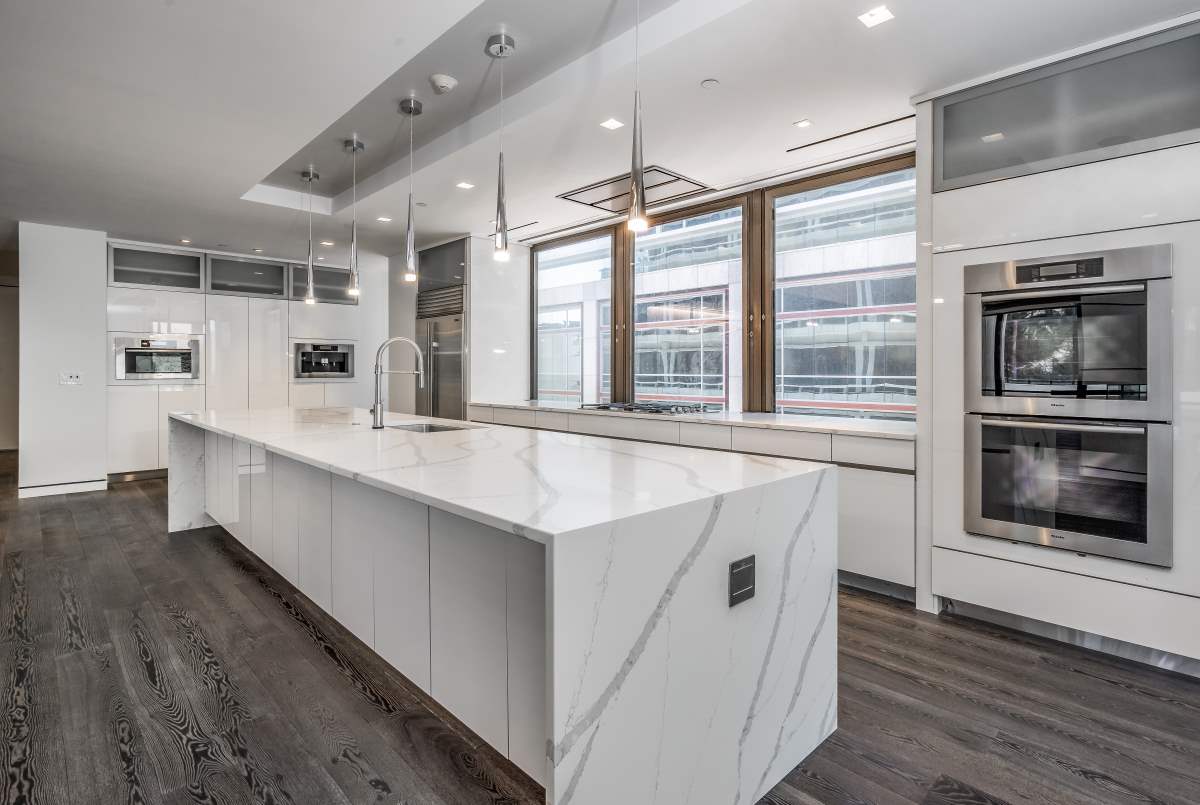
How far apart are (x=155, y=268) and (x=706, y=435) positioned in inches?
229

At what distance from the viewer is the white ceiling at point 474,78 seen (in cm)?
220

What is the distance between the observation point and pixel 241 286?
658 cm

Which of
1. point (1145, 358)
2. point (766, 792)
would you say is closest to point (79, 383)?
point (766, 792)

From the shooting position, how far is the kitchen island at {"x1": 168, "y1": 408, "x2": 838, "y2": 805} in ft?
3.96

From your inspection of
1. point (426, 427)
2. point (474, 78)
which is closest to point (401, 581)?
point (426, 427)

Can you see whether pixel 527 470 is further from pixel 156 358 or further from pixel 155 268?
pixel 155 268

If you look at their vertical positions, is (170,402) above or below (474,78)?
below

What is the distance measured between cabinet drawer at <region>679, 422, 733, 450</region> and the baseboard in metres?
5.46

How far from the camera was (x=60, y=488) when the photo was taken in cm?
545

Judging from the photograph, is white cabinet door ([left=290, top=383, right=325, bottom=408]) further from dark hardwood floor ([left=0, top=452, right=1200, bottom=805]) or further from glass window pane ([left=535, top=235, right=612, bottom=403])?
dark hardwood floor ([left=0, top=452, right=1200, bottom=805])

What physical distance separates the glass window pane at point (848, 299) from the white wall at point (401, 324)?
12.4 feet

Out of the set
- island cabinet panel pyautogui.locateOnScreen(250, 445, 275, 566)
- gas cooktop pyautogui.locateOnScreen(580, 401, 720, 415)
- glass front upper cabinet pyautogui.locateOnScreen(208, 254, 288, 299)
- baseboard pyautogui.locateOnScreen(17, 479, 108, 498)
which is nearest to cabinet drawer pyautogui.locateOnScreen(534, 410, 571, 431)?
gas cooktop pyautogui.locateOnScreen(580, 401, 720, 415)

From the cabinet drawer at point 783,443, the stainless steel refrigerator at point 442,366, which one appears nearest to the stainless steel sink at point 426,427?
the cabinet drawer at point 783,443

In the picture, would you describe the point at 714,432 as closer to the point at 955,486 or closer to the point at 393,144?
the point at 955,486
